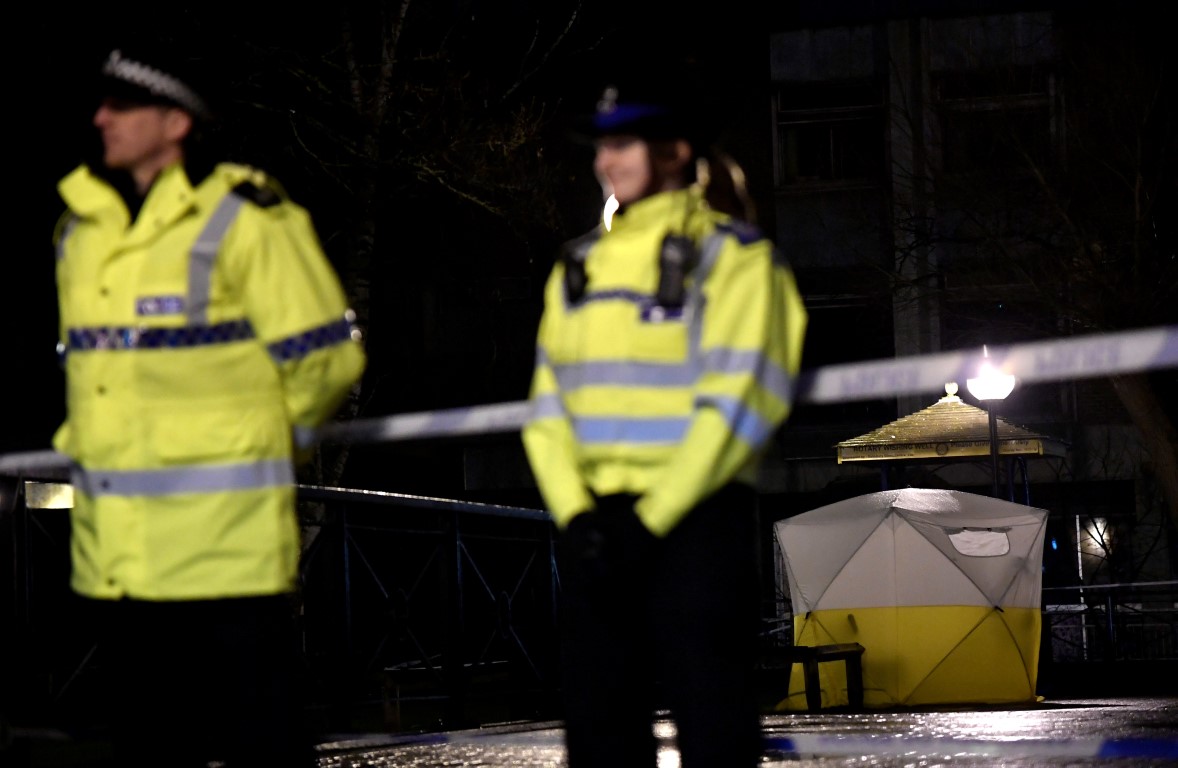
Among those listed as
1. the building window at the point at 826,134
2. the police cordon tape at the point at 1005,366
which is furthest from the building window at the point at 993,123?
the police cordon tape at the point at 1005,366

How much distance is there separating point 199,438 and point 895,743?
2.02 meters

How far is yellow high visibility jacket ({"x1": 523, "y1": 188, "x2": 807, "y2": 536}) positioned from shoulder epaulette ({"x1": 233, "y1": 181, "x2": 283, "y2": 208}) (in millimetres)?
616

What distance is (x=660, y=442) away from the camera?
364 centimetres

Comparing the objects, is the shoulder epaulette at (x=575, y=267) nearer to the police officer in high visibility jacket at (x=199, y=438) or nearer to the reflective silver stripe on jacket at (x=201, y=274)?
the police officer in high visibility jacket at (x=199, y=438)

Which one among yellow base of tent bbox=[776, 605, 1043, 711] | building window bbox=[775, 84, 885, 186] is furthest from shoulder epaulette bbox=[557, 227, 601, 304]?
building window bbox=[775, 84, 885, 186]

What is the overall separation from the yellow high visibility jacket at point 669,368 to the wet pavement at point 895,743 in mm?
1124

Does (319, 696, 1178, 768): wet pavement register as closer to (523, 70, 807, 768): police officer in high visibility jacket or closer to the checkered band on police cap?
(523, 70, 807, 768): police officer in high visibility jacket

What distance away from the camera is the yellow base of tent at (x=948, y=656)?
1758 centimetres

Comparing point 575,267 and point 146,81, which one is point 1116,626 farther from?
point 146,81

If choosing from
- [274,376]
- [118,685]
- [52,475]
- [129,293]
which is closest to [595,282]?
[274,376]

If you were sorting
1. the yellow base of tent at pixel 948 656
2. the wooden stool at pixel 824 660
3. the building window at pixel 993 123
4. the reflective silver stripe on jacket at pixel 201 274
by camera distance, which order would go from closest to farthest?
the reflective silver stripe on jacket at pixel 201 274
the wooden stool at pixel 824 660
the yellow base of tent at pixel 948 656
the building window at pixel 993 123

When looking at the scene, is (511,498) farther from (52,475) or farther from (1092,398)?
(52,475)

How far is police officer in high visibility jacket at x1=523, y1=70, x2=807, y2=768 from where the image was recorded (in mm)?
3545

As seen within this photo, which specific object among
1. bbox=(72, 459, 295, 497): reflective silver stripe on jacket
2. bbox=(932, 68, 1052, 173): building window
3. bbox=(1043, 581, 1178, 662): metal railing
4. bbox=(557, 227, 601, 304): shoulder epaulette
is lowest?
bbox=(1043, 581, 1178, 662): metal railing
